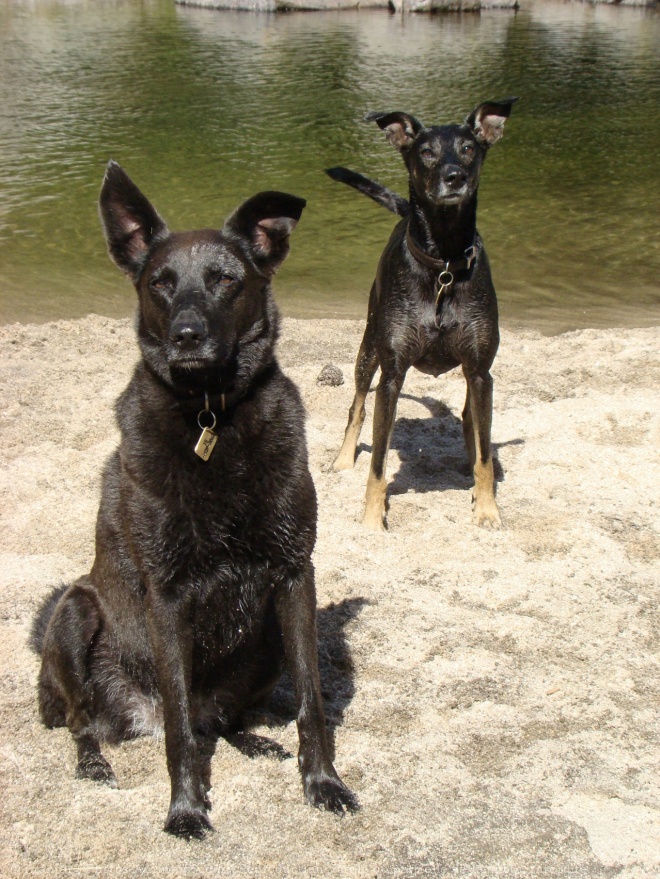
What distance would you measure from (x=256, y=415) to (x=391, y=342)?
237cm

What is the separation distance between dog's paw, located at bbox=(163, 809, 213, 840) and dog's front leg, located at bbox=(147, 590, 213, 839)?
31 mm

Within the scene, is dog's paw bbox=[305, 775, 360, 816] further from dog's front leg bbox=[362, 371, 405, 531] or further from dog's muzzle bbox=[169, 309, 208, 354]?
dog's front leg bbox=[362, 371, 405, 531]

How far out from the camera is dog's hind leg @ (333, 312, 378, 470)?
6289mm

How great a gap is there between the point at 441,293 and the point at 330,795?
3090 mm

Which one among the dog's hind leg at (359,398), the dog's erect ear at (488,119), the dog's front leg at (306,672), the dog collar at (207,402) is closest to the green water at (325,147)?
the dog's hind leg at (359,398)

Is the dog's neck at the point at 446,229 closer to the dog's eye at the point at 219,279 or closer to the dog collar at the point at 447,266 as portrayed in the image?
the dog collar at the point at 447,266

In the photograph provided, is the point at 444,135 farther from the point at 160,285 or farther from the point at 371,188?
the point at 160,285

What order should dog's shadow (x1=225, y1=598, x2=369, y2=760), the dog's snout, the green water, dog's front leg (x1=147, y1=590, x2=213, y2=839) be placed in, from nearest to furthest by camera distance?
dog's front leg (x1=147, y1=590, x2=213, y2=839) < dog's shadow (x1=225, y1=598, x2=369, y2=760) < the dog's snout < the green water

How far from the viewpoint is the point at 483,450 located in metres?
5.70

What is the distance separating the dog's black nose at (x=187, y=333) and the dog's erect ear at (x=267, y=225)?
477mm

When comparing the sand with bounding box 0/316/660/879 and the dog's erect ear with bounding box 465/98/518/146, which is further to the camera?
the dog's erect ear with bounding box 465/98/518/146

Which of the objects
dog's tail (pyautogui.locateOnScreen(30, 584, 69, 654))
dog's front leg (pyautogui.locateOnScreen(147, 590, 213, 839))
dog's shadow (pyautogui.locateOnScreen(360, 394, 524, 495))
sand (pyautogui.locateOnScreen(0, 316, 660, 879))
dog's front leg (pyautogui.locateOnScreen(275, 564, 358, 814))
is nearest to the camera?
sand (pyautogui.locateOnScreen(0, 316, 660, 879))

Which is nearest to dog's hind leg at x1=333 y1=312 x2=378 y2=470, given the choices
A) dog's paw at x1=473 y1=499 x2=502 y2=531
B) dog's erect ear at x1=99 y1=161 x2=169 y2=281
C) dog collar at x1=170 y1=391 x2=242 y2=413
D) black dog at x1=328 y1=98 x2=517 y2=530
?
black dog at x1=328 y1=98 x2=517 y2=530

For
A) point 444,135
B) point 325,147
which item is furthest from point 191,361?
point 325,147
